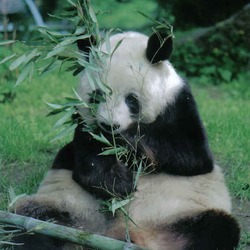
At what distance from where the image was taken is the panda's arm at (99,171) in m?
3.47

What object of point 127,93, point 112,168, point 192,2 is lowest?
point 192,2

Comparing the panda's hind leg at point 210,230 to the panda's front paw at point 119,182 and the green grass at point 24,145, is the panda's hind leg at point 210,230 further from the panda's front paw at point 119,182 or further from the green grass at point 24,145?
the green grass at point 24,145

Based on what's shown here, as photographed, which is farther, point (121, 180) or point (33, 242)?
point (121, 180)

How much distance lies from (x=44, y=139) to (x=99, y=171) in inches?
67.4

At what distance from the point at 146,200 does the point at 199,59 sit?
5.23 meters

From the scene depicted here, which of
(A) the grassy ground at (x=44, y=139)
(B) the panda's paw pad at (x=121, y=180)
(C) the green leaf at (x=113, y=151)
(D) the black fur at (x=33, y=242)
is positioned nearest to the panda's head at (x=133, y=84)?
(C) the green leaf at (x=113, y=151)

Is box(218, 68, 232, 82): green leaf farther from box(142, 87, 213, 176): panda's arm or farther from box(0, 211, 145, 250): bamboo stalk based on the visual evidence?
box(0, 211, 145, 250): bamboo stalk

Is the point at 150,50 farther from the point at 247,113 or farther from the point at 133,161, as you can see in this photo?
the point at 247,113

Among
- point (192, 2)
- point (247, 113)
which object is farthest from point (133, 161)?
point (192, 2)

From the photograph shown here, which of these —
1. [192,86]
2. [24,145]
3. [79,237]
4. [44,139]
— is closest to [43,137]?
[44,139]

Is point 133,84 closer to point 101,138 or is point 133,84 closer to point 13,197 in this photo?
point 101,138

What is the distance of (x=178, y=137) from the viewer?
11.8ft

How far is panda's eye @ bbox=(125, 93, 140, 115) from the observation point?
3471 mm

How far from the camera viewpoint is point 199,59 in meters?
8.60
